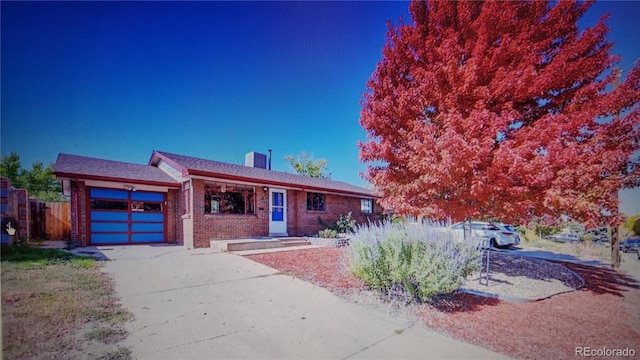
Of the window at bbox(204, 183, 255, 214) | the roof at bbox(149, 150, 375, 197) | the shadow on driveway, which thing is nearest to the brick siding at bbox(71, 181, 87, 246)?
the roof at bbox(149, 150, 375, 197)

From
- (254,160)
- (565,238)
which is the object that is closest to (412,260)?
(254,160)

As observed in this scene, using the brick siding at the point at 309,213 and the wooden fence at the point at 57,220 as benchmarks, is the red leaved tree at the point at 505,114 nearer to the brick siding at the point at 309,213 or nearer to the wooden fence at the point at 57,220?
the brick siding at the point at 309,213

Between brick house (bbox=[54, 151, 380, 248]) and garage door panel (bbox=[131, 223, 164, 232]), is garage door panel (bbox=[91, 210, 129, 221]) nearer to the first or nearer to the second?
brick house (bbox=[54, 151, 380, 248])

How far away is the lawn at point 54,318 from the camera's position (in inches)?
97.1

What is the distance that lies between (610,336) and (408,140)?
13.1 feet

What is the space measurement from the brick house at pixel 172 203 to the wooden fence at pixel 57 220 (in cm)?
81

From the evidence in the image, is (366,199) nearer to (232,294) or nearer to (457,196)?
(457,196)

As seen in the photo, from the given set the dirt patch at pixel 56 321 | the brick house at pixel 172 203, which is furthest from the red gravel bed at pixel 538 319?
the brick house at pixel 172 203

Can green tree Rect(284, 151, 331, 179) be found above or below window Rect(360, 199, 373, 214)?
above

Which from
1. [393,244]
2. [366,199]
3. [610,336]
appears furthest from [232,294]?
[366,199]

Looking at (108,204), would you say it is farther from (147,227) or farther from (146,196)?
(147,227)

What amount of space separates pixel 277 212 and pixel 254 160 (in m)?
5.59

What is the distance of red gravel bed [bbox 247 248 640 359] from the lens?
10.1 ft

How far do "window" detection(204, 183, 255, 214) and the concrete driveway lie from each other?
4.83 m
